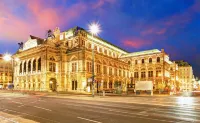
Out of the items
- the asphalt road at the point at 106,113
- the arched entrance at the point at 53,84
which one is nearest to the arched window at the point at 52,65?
the arched entrance at the point at 53,84

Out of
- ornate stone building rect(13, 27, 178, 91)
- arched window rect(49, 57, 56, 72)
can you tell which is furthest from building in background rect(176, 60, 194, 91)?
arched window rect(49, 57, 56, 72)

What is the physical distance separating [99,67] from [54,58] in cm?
1502

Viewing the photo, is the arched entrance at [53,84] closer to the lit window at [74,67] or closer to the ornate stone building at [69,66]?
the ornate stone building at [69,66]

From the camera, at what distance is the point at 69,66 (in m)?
58.8

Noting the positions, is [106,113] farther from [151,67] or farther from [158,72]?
[151,67]

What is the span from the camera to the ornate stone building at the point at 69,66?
55.7 m

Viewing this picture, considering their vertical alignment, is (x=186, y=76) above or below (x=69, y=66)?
below

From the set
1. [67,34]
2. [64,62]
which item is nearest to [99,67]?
[64,62]

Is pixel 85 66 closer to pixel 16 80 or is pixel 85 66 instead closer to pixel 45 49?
pixel 45 49

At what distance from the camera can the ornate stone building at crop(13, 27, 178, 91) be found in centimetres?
5566

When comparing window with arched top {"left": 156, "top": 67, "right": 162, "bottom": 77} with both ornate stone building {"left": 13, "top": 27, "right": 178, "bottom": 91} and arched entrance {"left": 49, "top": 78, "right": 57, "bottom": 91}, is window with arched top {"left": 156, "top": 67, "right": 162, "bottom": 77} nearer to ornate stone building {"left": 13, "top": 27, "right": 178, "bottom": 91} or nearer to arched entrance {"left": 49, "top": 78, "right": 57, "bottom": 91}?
ornate stone building {"left": 13, "top": 27, "right": 178, "bottom": 91}

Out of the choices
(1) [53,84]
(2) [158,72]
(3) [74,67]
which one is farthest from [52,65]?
(2) [158,72]

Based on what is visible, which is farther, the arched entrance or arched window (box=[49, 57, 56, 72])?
the arched entrance

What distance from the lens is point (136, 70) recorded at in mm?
86250
